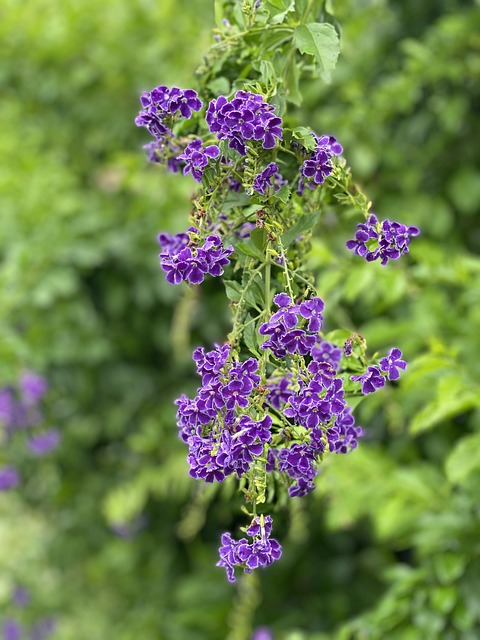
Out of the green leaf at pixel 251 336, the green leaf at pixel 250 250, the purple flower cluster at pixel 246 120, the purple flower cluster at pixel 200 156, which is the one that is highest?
the purple flower cluster at pixel 200 156

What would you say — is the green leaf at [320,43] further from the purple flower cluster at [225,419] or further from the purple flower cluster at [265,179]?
the purple flower cluster at [225,419]

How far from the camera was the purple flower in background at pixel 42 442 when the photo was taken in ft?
7.87

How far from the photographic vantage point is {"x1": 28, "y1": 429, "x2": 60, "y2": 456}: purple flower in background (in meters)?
2.40

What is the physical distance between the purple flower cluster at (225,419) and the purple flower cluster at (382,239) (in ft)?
0.58

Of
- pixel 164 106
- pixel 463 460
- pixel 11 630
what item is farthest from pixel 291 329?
pixel 11 630

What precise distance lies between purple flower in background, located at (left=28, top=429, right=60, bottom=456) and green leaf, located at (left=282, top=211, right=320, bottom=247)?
1660 mm

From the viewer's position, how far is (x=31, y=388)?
7.79 ft

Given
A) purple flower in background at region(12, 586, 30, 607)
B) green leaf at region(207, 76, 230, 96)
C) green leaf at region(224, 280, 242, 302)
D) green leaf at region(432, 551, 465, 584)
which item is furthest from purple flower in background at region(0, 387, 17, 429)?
green leaf at region(224, 280, 242, 302)

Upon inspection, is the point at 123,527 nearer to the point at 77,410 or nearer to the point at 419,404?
the point at 77,410

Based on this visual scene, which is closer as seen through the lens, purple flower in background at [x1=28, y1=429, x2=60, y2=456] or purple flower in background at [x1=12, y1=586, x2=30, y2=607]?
purple flower in background at [x1=28, y1=429, x2=60, y2=456]

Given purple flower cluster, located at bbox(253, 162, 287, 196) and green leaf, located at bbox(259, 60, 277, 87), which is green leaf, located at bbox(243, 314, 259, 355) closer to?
purple flower cluster, located at bbox(253, 162, 287, 196)

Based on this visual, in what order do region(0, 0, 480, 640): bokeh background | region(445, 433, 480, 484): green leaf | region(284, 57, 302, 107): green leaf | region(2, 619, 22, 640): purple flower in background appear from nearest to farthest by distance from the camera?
region(284, 57, 302, 107): green leaf, region(445, 433, 480, 484): green leaf, region(0, 0, 480, 640): bokeh background, region(2, 619, 22, 640): purple flower in background

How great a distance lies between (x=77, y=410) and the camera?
8.95ft

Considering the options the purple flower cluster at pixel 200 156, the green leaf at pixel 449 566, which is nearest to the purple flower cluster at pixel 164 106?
the purple flower cluster at pixel 200 156
